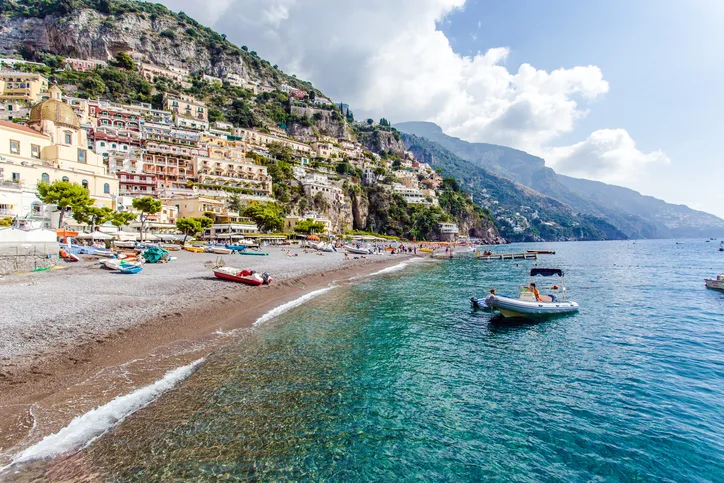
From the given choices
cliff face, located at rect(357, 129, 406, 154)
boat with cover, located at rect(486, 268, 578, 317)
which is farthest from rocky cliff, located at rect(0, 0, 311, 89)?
boat with cover, located at rect(486, 268, 578, 317)

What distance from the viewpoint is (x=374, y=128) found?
18338 centimetres

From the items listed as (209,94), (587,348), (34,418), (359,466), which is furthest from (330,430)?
(209,94)

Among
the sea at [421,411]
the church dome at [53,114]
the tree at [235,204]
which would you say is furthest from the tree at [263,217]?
the sea at [421,411]

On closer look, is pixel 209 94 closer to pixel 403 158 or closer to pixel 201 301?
pixel 403 158

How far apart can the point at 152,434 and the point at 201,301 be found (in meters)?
11.2

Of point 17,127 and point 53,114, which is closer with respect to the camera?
point 17,127

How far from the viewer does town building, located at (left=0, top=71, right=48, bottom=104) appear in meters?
82.4

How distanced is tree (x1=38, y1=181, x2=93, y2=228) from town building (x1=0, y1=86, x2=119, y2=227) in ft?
8.30

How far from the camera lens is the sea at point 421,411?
6551mm

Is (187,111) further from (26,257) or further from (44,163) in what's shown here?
(26,257)

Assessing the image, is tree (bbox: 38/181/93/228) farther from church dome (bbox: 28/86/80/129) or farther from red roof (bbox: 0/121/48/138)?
church dome (bbox: 28/86/80/129)

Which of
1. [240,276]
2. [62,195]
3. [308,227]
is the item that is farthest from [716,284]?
[308,227]

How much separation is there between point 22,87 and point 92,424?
391 ft

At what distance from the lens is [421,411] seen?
8.74 meters
